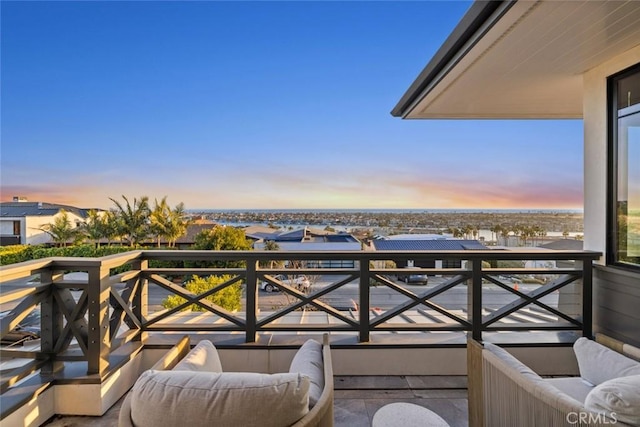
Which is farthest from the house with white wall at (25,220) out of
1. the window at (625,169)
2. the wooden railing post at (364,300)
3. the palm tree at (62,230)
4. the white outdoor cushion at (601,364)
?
the window at (625,169)

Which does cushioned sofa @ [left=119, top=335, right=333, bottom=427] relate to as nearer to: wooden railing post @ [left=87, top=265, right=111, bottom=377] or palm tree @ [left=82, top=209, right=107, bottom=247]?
wooden railing post @ [left=87, top=265, right=111, bottom=377]

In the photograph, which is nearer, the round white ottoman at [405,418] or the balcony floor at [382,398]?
the round white ottoman at [405,418]

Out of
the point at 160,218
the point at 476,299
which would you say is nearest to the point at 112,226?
the point at 160,218

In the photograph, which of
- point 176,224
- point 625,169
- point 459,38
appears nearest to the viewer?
point 459,38

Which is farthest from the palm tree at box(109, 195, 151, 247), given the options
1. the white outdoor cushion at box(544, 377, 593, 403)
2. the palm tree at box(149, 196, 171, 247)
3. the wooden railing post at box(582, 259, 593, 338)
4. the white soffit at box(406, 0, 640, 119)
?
the white outdoor cushion at box(544, 377, 593, 403)

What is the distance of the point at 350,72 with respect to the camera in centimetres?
998

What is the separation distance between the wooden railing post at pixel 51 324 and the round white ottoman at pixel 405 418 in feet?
7.26

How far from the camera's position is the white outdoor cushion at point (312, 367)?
4.49 feet

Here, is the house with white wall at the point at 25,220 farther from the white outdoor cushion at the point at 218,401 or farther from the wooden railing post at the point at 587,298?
the wooden railing post at the point at 587,298

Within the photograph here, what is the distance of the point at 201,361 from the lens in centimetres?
160

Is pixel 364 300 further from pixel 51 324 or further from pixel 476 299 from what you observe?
pixel 51 324

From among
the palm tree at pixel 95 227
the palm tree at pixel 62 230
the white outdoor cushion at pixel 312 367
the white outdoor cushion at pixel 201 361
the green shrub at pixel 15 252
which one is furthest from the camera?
the palm tree at pixel 95 227

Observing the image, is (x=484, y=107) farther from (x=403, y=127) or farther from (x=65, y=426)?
(x=403, y=127)

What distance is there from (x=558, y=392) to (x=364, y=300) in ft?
5.86
